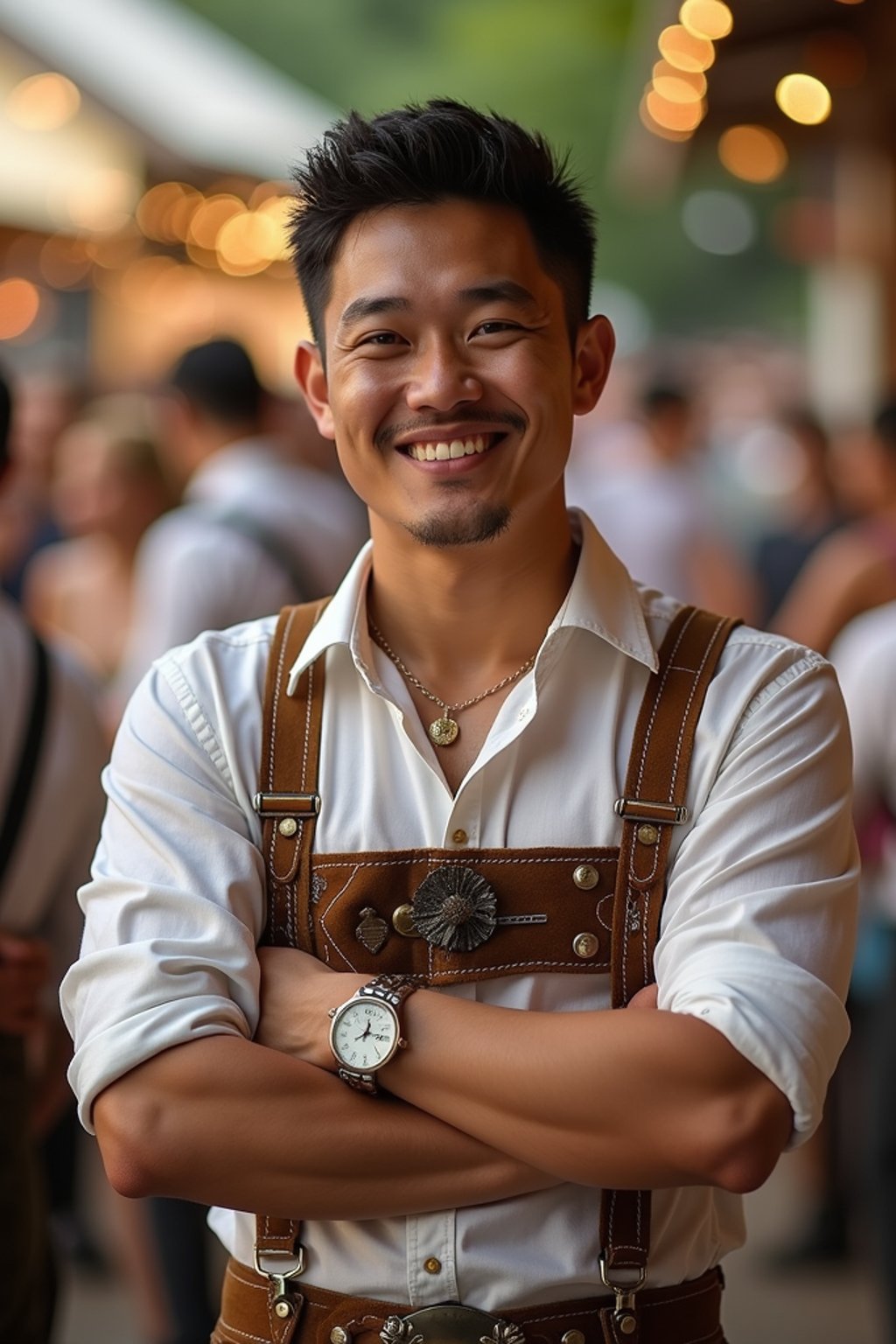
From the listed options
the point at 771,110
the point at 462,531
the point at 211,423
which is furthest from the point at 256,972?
the point at 771,110

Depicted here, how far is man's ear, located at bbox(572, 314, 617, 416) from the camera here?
6.91 feet

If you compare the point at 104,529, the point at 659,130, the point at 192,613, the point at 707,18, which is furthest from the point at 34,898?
the point at 659,130

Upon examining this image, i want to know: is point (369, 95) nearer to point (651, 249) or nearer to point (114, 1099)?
point (651, 249)

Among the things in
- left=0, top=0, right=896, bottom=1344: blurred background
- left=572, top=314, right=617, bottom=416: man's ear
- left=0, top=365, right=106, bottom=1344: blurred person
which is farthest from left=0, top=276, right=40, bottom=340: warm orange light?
left=572, top=314, right=617, bottom=416: man's ear

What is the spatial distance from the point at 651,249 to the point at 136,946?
32694 mm

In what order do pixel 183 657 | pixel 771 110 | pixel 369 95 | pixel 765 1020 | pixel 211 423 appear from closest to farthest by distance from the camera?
pixel 765 1020
pixel 183 657
pixel 211 423
pixel 771 110
pixel 369 95

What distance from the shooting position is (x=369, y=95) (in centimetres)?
2767

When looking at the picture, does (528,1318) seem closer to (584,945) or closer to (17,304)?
(584,945)

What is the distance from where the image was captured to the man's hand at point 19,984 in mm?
2465

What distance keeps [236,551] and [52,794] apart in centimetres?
149

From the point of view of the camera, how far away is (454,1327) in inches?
71.7

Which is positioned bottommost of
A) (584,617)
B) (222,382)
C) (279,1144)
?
(279,1144)

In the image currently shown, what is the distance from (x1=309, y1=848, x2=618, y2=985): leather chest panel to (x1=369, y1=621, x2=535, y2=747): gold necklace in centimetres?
16

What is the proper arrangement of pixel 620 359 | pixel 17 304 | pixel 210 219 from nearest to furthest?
pixel 17 304 → pixel 210 219 → pixel 620 359
